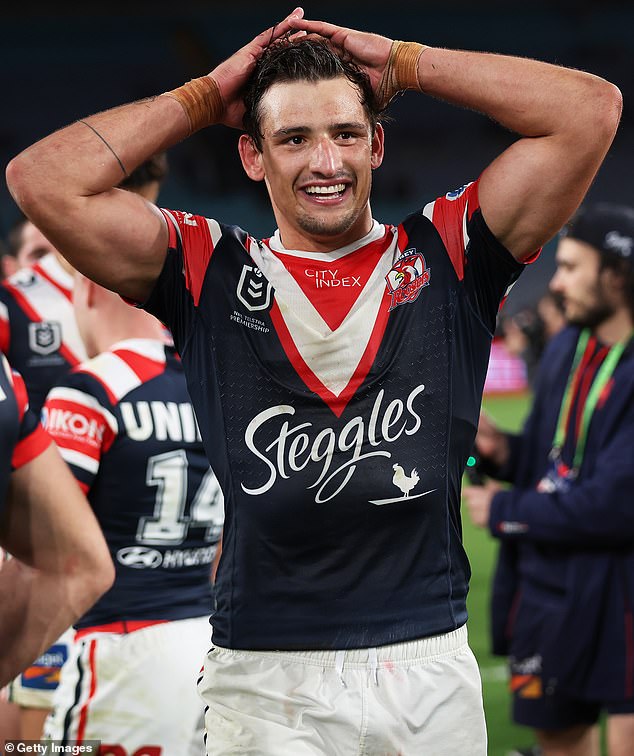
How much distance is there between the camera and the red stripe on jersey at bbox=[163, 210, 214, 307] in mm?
2658

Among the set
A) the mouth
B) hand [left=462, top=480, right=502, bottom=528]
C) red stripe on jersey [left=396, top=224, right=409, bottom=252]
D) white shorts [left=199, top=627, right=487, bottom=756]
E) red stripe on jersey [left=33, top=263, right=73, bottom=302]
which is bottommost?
hand [left=462, top=480, right=502, bottom=528]

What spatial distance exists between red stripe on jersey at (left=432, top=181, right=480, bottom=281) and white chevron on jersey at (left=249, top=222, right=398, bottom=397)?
0.12 m

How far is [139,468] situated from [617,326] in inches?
90.6

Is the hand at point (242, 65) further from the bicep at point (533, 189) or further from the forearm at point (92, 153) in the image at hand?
the bicep at point (533, 189)

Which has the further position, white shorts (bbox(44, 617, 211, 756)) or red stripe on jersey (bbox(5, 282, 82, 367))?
red stripe on jersey (bbox(5, 282, 82, 367))

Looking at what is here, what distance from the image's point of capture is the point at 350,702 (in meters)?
2.42

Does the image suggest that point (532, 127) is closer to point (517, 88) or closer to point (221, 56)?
point (517, 88)

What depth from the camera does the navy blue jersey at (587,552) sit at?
4457 mm

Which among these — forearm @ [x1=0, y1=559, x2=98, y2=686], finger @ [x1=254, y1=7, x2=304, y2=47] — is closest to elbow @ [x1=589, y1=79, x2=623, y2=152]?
finger @ [x1=254, y1=7, x2=304, y2=47]

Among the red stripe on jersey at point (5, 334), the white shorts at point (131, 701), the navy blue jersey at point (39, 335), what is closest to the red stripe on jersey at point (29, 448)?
the white shorts at point (131, 701)

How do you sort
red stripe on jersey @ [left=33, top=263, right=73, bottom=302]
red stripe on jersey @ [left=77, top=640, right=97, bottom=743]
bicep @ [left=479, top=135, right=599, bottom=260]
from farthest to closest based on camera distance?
red stripe on jersey @ [left=33, top=263, right=73, bottom=302]
red stripe on jersey @ [left=77, top=640, right=97, bottom=743]
bicep @ [left=479, top=135, right=599, bottom=260]

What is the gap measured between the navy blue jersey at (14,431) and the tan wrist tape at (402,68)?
1.10 metres

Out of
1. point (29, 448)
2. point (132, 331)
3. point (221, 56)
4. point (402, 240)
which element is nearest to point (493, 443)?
point (132, 331)

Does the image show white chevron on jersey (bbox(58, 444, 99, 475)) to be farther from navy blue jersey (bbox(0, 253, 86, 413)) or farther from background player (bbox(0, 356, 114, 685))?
navy blue jersey (bbox(0, 253, 86, 413))
